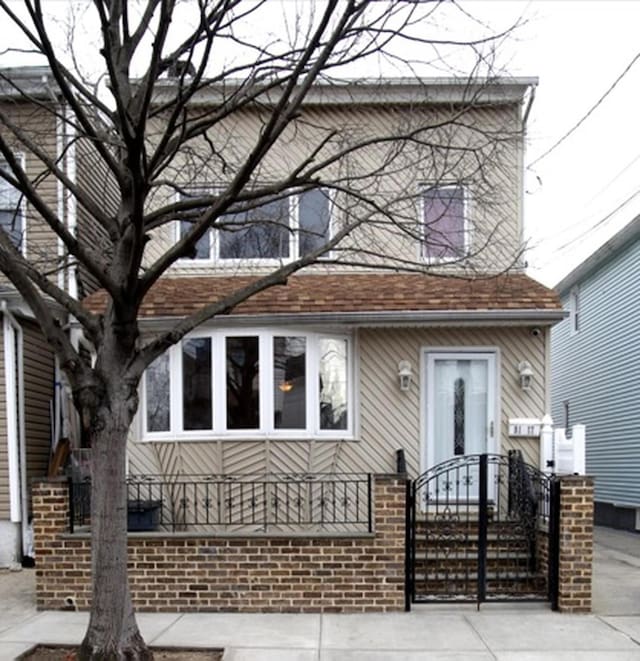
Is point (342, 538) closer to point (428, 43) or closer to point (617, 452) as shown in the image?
point (428, 43)

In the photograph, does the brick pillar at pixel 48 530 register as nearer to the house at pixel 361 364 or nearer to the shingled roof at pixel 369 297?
the house at pixel 361 364

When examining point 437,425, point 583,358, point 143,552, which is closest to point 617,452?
point 583,358

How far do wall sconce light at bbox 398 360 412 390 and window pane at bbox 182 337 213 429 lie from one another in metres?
2.38

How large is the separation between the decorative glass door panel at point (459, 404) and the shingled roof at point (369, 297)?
30.8 inches

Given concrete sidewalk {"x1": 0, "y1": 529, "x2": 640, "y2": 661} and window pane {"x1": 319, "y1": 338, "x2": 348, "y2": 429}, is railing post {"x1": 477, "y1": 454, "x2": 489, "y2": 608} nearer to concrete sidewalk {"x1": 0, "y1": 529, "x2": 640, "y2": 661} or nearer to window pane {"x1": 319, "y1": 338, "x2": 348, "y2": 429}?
concrete sidewalk {"x1": 0, "y1": 529, "x2": 640, "y2": 661}

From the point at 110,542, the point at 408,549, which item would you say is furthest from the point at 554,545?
the point at 110,542

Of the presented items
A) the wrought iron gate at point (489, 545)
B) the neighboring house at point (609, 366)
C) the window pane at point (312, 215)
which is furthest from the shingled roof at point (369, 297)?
the neighboring house at point (609, 366)

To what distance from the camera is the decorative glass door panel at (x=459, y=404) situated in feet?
24.8

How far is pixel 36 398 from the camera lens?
820cm

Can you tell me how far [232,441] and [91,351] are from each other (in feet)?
8.38

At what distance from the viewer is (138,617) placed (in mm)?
5598

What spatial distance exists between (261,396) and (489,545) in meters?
3.10

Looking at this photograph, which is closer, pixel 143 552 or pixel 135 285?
pixel 135 285

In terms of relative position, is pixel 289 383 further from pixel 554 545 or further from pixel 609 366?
pixel 609 366
